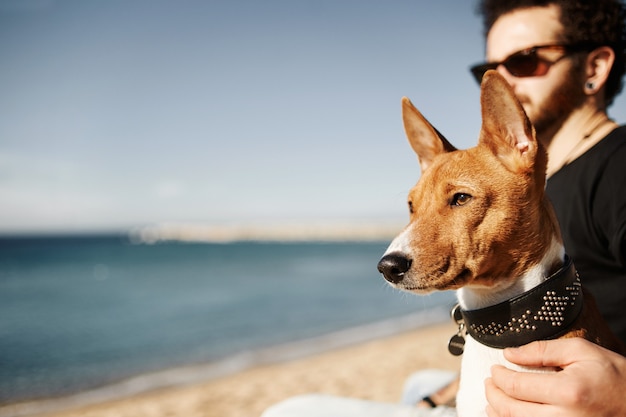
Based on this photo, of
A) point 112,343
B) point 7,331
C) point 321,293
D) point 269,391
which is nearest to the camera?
point 269,391

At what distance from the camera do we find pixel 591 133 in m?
2.79

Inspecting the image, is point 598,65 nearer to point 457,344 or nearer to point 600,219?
point 600,219

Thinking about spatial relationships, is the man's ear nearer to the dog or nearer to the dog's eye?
the dog

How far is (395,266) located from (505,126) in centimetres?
82

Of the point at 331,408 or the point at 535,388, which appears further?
the point at 331,408

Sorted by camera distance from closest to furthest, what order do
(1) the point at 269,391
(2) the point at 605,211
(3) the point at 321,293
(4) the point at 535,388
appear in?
(4) the point at 535,388
(2) the point at 605,211
(1) the point at 269,391
(3) the point at 321,293

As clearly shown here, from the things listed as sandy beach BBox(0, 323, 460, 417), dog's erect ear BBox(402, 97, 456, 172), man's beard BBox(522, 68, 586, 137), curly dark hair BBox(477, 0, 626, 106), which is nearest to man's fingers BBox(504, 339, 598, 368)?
dog's erect ear BBox(402, 97, 456, 172)

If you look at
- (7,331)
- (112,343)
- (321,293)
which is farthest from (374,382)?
(321,293)

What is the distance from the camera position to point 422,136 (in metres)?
2.63

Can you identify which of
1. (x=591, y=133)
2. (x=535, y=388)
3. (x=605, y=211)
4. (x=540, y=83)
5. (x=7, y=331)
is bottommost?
(x=7, y=331)

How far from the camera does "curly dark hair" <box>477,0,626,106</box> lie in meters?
2.91

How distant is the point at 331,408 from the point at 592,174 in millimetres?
1873

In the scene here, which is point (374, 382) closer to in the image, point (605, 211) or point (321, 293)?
point (605, 211)

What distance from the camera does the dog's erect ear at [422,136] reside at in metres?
2.55
